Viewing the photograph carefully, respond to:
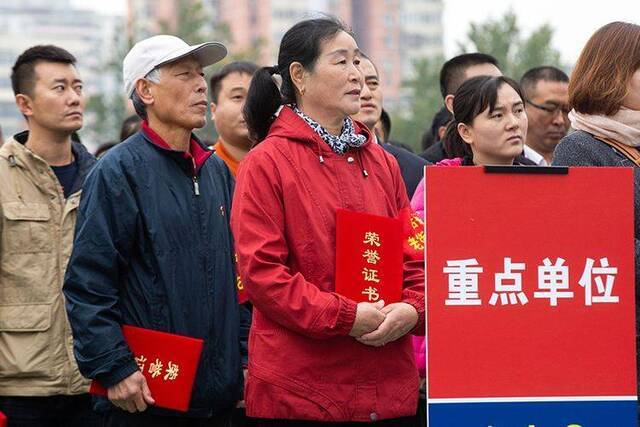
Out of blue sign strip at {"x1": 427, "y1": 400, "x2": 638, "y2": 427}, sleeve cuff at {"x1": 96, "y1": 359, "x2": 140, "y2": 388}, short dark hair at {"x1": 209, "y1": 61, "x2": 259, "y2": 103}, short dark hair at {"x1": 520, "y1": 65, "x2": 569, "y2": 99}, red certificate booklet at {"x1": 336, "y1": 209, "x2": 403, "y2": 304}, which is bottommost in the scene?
blue sign strip at {"x1": 427, "y1": 400, "x2": 638, "y2": 427}

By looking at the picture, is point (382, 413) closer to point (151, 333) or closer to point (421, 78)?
point (151, 333)

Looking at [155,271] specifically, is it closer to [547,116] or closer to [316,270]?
[316,270]

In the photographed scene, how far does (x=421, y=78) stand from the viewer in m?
44.2

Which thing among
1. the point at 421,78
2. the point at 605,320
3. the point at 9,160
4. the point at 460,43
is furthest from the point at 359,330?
the point at 421,78

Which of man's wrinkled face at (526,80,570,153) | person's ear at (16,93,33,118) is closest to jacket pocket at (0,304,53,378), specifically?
person's ear at (16,93,33,118)

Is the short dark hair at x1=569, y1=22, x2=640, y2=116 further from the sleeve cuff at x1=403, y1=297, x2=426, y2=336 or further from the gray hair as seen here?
the gray hair

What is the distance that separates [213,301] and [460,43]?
2997 cm

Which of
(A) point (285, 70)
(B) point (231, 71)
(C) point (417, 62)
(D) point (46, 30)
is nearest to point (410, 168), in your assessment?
(B) point (231, 71)

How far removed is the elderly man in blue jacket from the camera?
13.9 feet

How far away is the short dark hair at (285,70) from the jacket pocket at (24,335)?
144 cm

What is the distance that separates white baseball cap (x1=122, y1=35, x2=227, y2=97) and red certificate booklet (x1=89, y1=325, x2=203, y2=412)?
985 mm

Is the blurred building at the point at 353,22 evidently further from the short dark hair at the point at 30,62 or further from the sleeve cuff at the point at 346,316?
the sleeve cuff at the point at 346,316

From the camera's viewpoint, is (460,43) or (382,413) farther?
(460,43)

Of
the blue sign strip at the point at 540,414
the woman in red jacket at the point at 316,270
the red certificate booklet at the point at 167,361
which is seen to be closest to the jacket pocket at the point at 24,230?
the red certificate booklet at the point at 167,361
